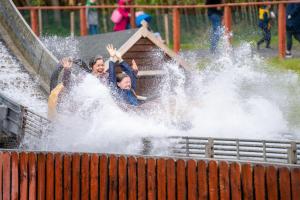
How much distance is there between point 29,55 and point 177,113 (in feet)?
18.8

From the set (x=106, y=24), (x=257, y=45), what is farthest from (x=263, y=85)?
(x=106, y=24)

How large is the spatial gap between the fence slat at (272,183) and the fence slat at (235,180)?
37 cm

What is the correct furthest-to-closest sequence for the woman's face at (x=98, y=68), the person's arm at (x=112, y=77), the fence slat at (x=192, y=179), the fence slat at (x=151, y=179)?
the woman's face at (x=98, y=68), the person's arm at (x=112, y=77), the fence slat at (x=151, y=179), the fence slat at (x=192, y=179)

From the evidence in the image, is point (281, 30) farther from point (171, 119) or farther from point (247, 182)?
point (247, 182)

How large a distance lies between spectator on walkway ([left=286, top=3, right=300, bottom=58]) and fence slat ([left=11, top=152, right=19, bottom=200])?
10.4m

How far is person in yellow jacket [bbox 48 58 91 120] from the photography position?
52.1ft

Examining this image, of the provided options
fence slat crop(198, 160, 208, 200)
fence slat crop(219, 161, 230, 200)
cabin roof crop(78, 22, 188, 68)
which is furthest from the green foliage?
fence slat crop(219, 161, 230, 200)

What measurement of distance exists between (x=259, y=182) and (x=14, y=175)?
11.0ft

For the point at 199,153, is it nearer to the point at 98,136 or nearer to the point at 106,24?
the point at 98,136

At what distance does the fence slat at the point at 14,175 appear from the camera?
14.3m

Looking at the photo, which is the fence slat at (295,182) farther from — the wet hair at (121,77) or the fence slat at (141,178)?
the wet hair at (121,77)

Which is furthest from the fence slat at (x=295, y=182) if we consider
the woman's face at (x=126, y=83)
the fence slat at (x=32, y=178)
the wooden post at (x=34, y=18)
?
the wooden post at (x=34, y=18)

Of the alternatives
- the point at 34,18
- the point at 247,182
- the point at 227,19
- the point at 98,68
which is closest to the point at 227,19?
the point at 227,19

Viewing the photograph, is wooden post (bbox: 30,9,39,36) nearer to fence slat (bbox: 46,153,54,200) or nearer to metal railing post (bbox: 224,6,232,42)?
metal railing post (bbox: 224,6,232,42)
